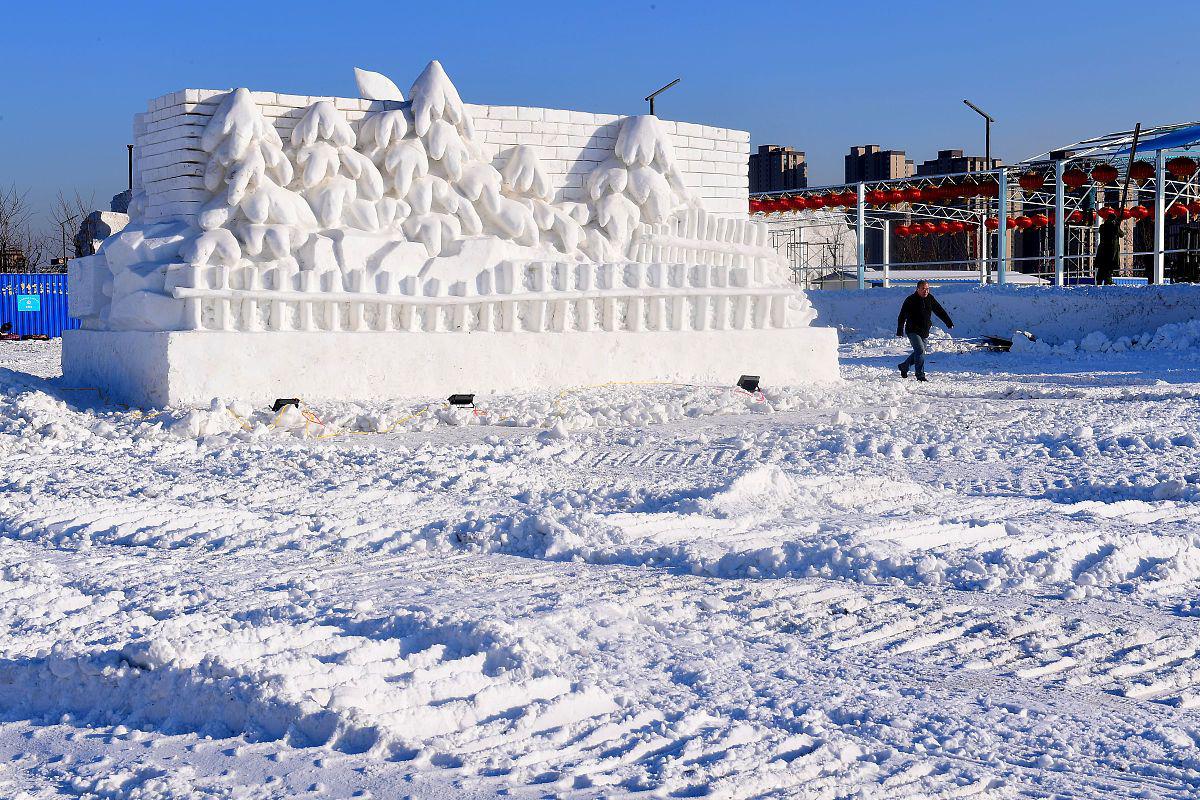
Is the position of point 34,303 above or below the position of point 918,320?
above

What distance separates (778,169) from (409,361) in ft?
191

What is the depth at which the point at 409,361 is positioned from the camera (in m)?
12.1

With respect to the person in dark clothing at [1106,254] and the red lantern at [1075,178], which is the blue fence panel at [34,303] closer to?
the person in dark clothing at [1106,254]

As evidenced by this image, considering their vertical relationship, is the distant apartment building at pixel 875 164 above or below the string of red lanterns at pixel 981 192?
above

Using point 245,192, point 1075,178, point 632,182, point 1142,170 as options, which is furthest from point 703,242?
point 1142,170

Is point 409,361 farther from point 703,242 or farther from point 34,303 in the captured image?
point 34,303

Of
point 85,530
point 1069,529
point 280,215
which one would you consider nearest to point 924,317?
point 280,215

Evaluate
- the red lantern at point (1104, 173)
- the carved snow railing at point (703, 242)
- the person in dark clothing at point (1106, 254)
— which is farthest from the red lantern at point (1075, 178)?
the carved snow railing at point (703, 242)

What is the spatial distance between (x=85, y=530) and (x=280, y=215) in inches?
243

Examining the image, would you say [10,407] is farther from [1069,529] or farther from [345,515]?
[1069,529]

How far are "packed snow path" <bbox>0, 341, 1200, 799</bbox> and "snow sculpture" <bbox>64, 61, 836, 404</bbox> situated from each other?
2399 mm

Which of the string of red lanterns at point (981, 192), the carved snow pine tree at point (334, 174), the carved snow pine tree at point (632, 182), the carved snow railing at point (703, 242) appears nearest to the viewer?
the carved snow pine tree at point (334, 174)

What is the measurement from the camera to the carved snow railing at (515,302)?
1146 cm

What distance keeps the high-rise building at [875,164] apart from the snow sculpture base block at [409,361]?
5491 cm
